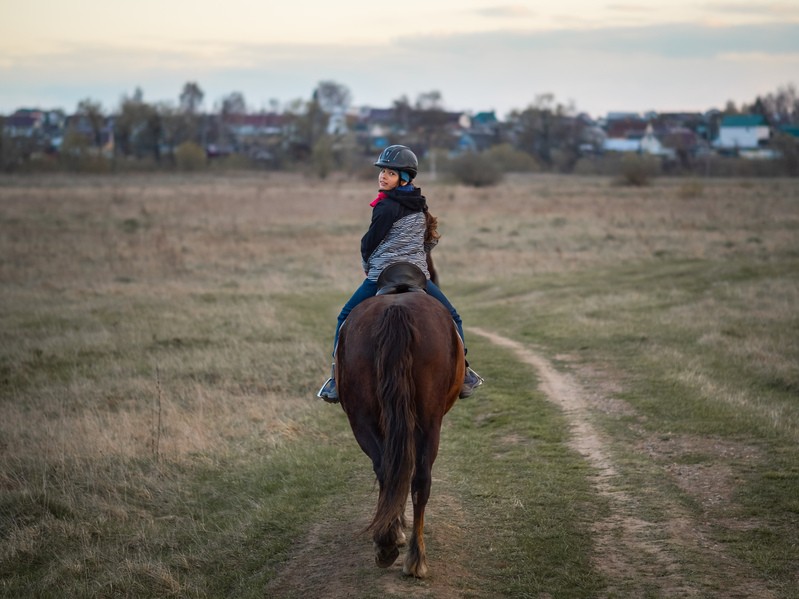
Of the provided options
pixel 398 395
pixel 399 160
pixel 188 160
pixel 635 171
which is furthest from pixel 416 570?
pixel 188 160

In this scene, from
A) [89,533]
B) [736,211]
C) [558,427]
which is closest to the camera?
[89,533]

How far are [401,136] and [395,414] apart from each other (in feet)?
349

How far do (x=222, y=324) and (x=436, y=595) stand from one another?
1202 cm

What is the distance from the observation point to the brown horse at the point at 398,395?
219 inches

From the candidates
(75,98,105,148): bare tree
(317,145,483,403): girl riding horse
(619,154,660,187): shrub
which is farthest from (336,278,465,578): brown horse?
(75,98,105,148): bare tree

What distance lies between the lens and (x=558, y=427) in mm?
9516

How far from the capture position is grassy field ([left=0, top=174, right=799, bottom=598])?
618 cm

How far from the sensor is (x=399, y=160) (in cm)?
679

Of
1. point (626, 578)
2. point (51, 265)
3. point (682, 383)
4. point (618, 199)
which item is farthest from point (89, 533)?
point (618, 199)

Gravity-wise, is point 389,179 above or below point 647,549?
above

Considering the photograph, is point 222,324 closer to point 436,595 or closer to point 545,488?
point 545,488

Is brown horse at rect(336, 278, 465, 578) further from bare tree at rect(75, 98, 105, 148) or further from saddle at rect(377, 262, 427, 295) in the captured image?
bare tree at rect(75, 98, 105, 148)

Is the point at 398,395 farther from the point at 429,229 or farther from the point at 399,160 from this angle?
the point at 399,160

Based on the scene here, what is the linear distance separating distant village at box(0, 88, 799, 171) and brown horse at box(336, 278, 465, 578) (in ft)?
256
